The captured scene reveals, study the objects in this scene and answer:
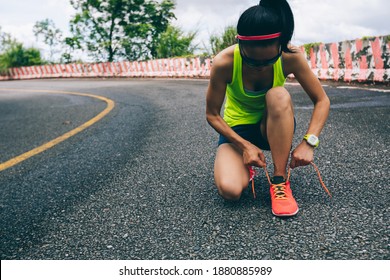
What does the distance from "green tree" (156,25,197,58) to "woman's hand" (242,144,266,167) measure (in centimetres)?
1886

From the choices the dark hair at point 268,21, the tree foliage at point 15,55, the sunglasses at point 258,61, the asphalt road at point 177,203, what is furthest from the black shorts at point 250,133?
the tree foliage at point 15,55

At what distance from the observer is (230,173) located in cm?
246

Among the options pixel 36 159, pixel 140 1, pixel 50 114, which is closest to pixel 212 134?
pixel 36 159

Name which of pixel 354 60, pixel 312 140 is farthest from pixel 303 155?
pixel 354 60

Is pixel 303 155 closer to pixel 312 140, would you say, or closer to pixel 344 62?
pixel 312 140

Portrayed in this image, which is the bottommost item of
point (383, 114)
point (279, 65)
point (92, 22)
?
point (383, 114)

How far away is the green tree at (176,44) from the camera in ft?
69.6

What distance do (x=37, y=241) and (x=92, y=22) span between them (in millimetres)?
31447

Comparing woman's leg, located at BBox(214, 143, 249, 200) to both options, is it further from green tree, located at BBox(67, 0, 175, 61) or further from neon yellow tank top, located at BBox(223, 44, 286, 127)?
green tree, located at BBox(67, 0, 175, 61)

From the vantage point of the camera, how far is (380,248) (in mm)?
1746

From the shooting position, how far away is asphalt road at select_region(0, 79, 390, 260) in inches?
74.9

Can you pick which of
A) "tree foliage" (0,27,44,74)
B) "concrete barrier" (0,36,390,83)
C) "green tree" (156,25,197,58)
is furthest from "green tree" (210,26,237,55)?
"tree foliage" (0,27,44,74)

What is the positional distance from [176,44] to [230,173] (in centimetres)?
2046
